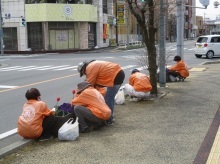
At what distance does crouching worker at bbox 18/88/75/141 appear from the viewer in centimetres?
632

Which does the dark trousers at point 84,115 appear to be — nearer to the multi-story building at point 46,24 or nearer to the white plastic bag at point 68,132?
the white plastic bag at point 68,132

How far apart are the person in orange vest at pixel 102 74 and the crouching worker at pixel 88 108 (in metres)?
0.22

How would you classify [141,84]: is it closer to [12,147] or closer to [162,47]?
[162,47]

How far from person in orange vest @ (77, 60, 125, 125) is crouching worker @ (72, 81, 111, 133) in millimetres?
217

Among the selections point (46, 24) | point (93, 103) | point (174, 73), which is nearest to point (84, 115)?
point (93, 103)

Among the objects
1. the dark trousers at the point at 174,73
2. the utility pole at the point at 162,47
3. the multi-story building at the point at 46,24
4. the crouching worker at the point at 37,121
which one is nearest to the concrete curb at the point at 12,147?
the crouching worker at the point at 37,121

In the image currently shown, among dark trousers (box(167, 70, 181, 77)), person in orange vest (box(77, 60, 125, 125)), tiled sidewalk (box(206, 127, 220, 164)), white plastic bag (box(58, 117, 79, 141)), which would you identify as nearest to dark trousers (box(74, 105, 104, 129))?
white plastic bag (box(58, 117, 79, 141))

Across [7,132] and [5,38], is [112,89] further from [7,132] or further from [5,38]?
[5,38]

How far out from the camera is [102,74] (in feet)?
23.4

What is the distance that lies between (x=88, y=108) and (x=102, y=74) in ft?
2.45

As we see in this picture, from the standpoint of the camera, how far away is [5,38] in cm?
4709

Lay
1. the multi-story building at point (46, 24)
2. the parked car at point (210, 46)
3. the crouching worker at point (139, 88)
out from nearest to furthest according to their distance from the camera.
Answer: the crouching worker at point (139, 88) → the parked car at point (210, 46) → the multi-story building at point (46, 24)

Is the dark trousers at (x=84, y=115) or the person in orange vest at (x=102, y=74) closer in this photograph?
the dark trousers at (x=84, y=115)

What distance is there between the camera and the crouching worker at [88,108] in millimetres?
6773
